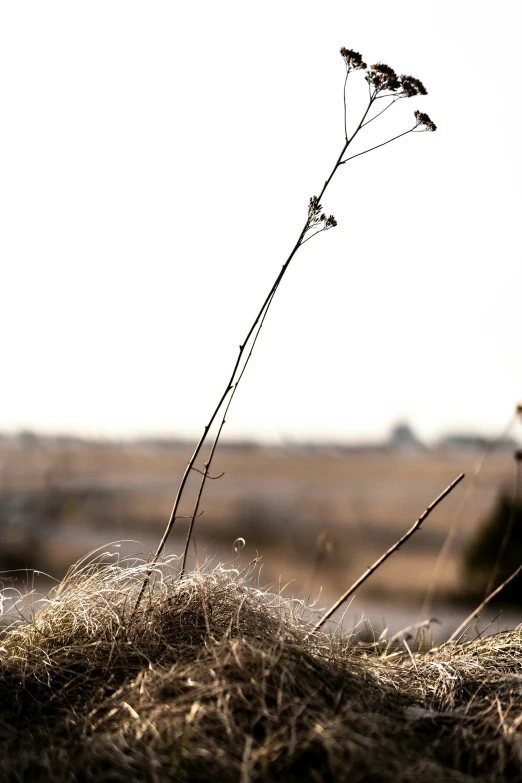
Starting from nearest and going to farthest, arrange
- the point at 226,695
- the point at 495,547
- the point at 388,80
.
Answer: the point at 226,695 → the point at 388,80 → the point at 495,547

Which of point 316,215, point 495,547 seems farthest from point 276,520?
point 316,215

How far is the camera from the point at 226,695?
6.73 ft

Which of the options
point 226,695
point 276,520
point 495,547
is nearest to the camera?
point 226,695

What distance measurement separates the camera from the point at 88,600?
280 centimetres

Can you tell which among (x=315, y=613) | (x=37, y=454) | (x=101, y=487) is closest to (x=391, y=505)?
(x=101, y=487)

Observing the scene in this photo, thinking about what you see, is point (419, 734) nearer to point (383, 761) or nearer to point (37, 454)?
point (383, 761)

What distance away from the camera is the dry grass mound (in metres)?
1.87

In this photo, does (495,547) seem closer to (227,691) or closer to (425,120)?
(425,120)

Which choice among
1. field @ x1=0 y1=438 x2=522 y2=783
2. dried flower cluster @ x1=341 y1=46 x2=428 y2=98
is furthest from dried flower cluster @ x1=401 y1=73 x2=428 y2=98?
field @ x1=0 y1=438 x2=522 y2=783

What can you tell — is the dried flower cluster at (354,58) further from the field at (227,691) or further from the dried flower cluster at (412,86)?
the field at (227,691)

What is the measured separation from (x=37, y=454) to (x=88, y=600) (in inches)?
969

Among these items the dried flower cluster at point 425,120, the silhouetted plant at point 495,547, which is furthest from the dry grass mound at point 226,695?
the silhouetted plant at point 495,547

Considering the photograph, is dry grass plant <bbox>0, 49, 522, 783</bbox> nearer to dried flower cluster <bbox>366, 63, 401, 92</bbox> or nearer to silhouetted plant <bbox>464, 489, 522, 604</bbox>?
dried flower cluster <bbox>366, 63, 401, 92</bbox>

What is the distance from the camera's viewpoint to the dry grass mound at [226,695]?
1869mm
